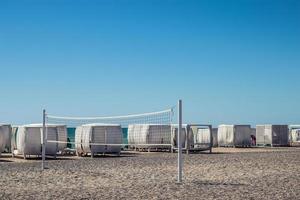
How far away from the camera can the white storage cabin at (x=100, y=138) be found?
31.4 meters

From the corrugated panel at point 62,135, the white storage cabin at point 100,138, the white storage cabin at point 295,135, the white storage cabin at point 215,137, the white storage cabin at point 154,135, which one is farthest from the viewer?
the white storage cabin at point 295,135

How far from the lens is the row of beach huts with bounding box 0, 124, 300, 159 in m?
29.6

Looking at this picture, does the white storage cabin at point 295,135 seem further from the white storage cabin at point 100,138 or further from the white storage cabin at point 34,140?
the white storage cabin at point 34,140

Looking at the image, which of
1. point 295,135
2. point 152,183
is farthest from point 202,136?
point 152,183

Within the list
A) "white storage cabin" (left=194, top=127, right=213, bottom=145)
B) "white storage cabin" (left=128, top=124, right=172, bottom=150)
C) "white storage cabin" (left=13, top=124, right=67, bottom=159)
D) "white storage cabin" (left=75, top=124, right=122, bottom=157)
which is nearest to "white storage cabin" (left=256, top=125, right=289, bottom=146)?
"white storage cabin" (left=194, top=127, right=213, bottom=145)

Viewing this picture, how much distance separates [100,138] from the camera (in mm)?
31594

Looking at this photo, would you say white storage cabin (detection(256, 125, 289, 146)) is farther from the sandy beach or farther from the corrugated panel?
the sandy beach

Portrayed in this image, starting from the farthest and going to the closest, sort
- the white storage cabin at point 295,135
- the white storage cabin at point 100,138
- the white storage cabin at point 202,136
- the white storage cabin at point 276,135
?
the white storage cabin at point 295,135
the white storage cabin at point 276,135
the white storage cabin at point 202,136
the white storage cabin at point 100,138

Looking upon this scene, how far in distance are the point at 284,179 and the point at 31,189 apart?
7332 millimetres

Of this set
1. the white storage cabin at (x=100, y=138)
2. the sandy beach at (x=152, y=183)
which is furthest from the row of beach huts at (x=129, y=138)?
the sandy beach at (x=152, y=183)

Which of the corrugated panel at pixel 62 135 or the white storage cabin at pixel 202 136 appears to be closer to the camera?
the corrugated panel at pixel 62 135

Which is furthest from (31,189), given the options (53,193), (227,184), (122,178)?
(227,184)

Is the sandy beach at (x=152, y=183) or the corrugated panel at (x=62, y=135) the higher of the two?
the corrugated panel at (x=62, y=135)

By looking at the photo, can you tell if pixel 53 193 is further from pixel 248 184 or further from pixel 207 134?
pixel 207 134
